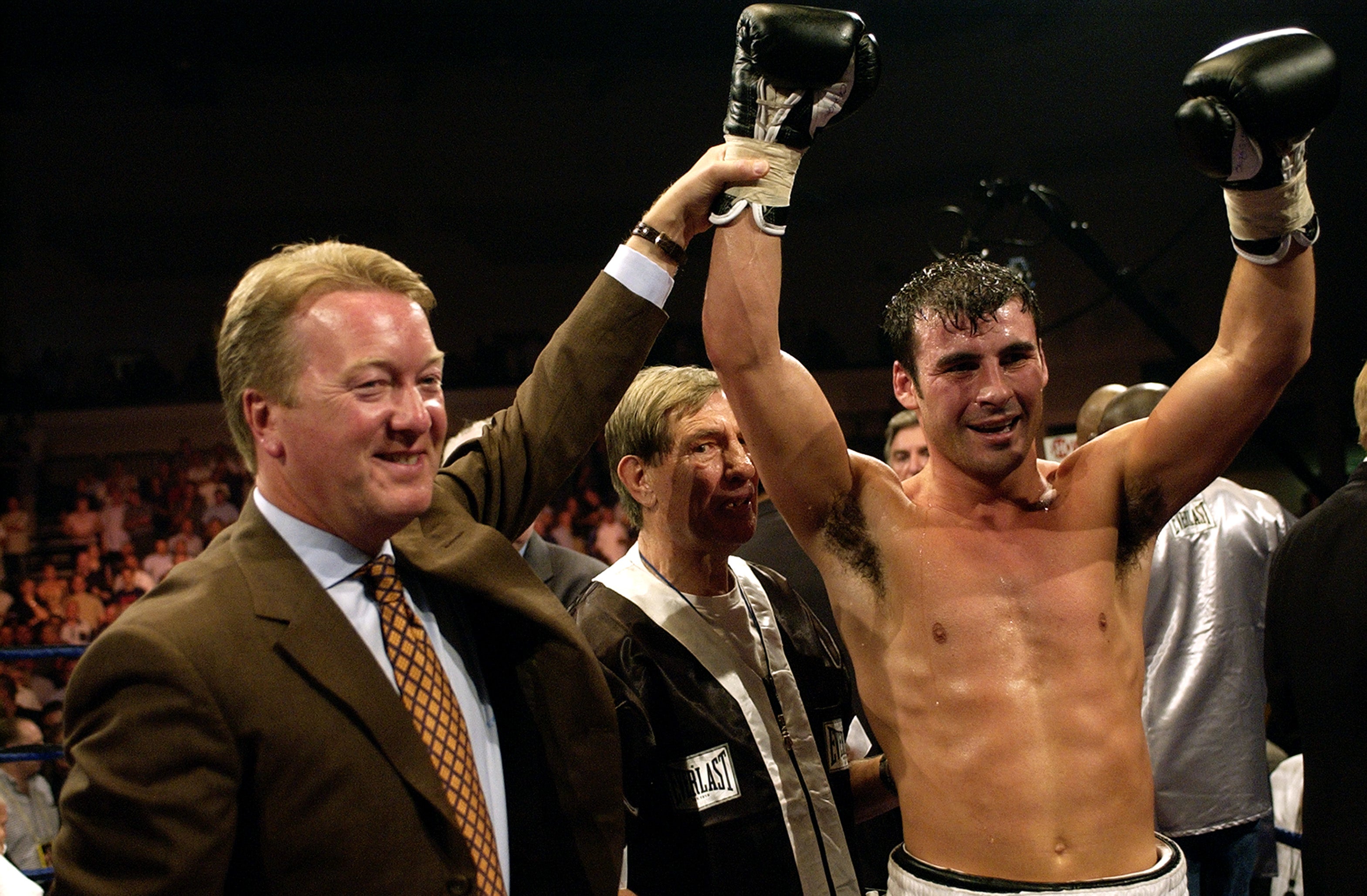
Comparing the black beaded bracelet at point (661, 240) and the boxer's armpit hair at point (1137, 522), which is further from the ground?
the black beaded bracelet at point (661, 240)

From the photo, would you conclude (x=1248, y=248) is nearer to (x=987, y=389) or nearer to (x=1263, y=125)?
(x=1263, y=125)

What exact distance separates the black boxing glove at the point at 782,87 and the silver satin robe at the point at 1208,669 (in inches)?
60.5

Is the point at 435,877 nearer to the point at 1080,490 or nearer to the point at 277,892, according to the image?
the point at 277,892

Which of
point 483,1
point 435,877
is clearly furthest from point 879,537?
point 483,1

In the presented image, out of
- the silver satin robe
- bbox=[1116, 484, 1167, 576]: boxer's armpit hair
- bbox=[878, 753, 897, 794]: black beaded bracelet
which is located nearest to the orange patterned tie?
bbox=[878, 753, 897, 794]: black beaded bracelet

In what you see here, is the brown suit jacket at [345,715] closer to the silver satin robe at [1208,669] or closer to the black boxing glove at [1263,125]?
the black boxing glove at [1263,125]

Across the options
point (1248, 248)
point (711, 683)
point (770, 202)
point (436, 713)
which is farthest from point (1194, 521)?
point (436, 713)

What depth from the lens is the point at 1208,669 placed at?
254cm

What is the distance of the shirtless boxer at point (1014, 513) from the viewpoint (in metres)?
1.48

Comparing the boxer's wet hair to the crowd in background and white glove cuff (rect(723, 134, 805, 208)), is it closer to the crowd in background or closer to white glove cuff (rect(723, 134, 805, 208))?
white glove cuff (rect(723, 134, 805, 208))

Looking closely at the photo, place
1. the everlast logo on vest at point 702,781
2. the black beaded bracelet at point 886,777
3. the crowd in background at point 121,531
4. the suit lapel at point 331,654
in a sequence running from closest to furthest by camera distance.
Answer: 1. the suit lapel at point 331,654
2. the everlast logo on vest at point 702,781
3. the black beaded bracelet at point 886,777
4. the crowd in background at point 121,531

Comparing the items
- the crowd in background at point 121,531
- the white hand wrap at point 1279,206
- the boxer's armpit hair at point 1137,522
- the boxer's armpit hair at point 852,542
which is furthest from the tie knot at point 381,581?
the crowd in background at point 121,531

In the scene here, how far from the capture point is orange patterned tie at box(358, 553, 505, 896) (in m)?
1.06

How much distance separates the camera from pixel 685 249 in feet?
4.30
